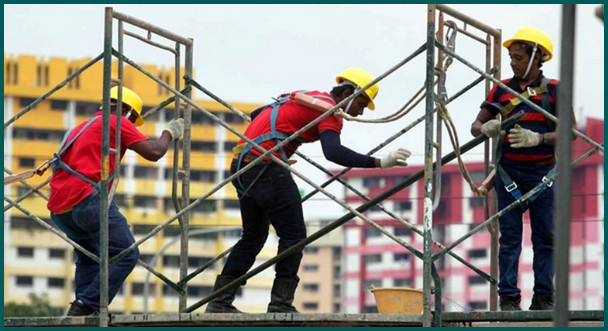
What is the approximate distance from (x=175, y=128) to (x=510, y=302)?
322cm

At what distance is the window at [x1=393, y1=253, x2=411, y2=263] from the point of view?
148250 millimetres

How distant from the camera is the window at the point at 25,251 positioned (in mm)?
144000

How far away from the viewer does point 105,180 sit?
44.2ft

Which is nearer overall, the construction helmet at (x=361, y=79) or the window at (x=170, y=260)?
the construction helmet at (x=361, y=79)

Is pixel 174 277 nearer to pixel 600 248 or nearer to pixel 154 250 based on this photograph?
pixel 154 250

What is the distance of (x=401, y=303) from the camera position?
45.0 ft

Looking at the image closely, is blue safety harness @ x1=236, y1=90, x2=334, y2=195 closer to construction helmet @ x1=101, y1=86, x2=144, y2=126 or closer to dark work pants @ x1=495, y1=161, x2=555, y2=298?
construction helmet @ x1=101, y1=86, x2=144, y2=126

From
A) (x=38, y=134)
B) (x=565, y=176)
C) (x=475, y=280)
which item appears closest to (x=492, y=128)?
(x=565, y=176)

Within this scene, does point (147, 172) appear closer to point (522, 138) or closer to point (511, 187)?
point (511, 187)

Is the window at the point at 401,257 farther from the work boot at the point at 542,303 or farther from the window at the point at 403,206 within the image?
the work boot at the point at 542,303

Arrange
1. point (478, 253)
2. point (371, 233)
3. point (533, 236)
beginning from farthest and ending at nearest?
point (371, 233)
point (478, 253)
point (533, 236)

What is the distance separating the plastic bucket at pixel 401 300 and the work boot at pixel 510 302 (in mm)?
677

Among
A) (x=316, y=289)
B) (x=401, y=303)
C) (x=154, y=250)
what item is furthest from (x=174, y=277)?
(x=401, y=303)

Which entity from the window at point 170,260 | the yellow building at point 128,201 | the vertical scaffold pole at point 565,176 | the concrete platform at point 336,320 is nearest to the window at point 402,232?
the yellow building at point 128,201
